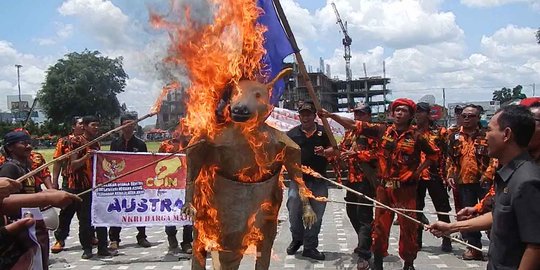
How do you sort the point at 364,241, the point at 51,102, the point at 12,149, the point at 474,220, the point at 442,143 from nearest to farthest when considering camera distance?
the point at 474,220 → the point at 12,149 → the point at 364,241 → the point at 442,143 → the point at 51,102

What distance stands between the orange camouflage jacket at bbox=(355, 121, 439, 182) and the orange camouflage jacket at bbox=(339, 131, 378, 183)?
1.08 ft

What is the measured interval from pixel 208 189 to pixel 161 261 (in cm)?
297

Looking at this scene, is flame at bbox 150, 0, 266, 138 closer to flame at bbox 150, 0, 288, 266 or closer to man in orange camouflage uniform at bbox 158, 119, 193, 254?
flame at bbox 150, 0, 288, 266

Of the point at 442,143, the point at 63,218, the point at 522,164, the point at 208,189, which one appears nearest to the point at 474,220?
the point at 522,164

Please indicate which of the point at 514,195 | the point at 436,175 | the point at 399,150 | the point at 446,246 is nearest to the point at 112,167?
the point at 399,150

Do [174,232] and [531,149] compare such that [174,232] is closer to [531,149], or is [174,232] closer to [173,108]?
[173,108]

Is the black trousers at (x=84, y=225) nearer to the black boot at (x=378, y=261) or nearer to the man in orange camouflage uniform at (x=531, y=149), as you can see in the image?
the black boot at (x=378, y=261)

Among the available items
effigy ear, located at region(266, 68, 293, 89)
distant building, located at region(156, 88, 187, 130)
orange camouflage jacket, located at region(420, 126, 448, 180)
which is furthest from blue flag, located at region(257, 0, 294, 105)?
orange camouflage jacket, located at region(420, 126, 448, 180)

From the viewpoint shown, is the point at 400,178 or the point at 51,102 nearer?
the point at 400,178

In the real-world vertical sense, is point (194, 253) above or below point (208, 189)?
below

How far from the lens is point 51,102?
1574 inches

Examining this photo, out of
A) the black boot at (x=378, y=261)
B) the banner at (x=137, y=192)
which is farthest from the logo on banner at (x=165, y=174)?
the black boot at (x=378, y=261)

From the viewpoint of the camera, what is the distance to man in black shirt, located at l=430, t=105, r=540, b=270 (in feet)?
8.09

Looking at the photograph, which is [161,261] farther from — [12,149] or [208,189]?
[208,189]
